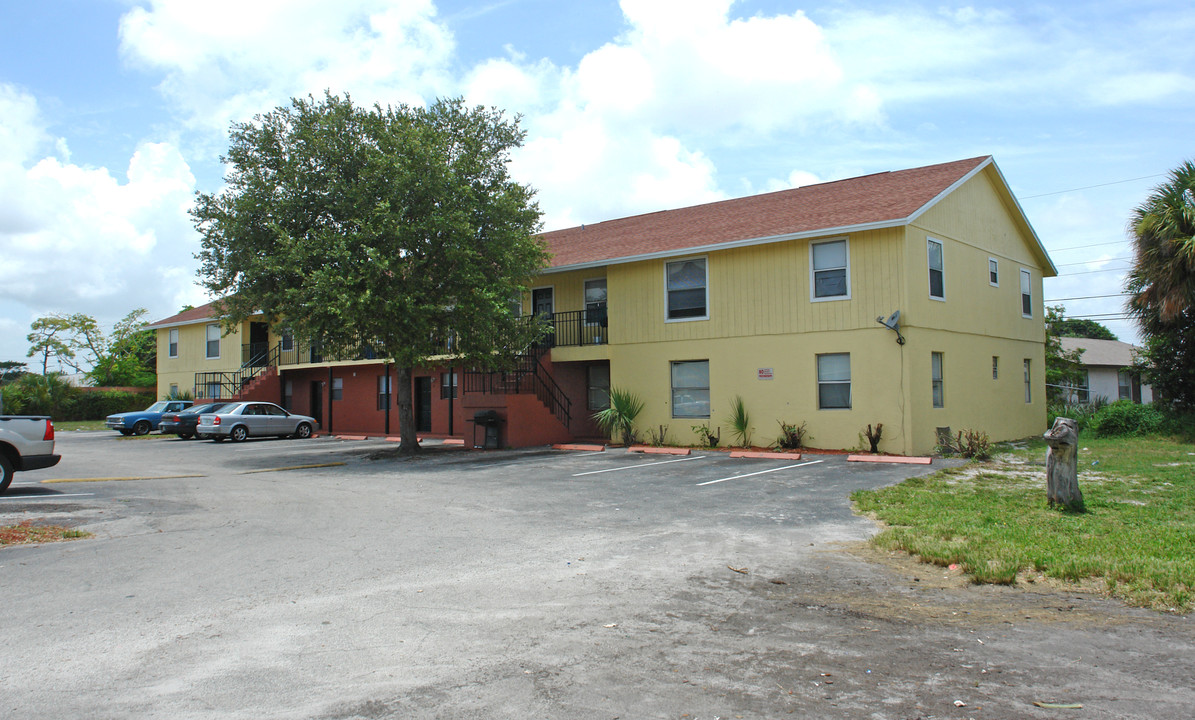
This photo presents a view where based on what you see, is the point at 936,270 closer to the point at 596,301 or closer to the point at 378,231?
the point at 596,301

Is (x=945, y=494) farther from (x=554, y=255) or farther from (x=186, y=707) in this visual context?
(x=554, y=255)

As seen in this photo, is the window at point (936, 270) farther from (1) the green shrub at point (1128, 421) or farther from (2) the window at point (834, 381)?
(1) the green shrub at point (1128, 421)

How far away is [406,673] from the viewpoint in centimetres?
476

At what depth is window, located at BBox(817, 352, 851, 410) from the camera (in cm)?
1844

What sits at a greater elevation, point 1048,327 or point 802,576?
point 1048,327

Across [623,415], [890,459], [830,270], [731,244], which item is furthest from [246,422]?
[890,459]

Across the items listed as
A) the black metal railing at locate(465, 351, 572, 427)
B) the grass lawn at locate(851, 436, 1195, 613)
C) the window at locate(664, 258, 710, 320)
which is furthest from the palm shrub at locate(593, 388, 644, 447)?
A: the grass lawn at locate(851, 436, 1195, 613)

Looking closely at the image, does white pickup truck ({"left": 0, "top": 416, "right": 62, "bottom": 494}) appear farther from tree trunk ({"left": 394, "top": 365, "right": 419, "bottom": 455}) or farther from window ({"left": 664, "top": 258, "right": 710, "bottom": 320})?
window ({"left": 664, "top": 258, "right": 710, "bottom": 320})

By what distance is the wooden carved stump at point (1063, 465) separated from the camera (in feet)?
31.8

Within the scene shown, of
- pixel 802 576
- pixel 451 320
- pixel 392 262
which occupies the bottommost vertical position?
pixel 802 576

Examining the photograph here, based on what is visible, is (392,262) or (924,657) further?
(392,262)

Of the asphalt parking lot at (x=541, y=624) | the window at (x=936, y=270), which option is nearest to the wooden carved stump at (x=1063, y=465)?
the asphalt parking lot at (x=541, y=624)

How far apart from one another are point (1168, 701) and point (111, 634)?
6585 mm

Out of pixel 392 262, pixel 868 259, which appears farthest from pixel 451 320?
pixel 868 259
